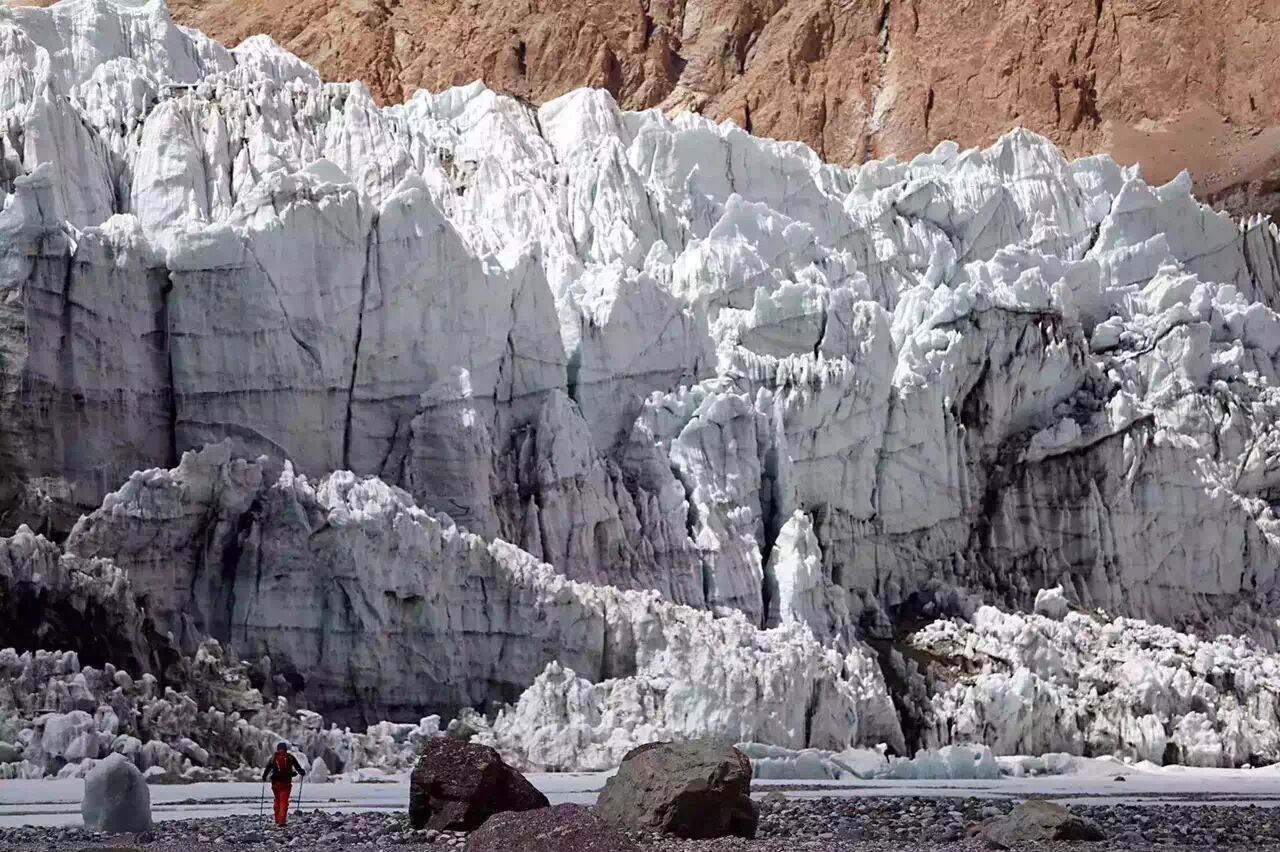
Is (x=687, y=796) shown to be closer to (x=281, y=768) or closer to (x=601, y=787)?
(x=281, y=768)

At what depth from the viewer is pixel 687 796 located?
1661 centimetres

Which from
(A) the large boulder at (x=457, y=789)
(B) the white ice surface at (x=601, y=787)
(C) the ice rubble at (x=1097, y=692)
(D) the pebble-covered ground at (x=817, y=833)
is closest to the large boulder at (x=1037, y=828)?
(D) the pebble-covered ground at (x=817, y=833)

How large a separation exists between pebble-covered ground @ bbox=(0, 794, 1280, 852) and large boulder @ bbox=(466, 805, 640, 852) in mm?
1338

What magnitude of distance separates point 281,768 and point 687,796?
12.4 feet

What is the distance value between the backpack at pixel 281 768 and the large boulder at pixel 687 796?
Answer: 9.49ft

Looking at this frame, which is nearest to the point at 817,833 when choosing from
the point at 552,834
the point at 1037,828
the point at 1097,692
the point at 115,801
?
the point at 1037,828

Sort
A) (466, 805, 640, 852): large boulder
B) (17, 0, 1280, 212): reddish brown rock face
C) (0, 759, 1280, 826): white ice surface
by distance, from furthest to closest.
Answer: (17, 0, 1280, 212): reddish brown rock face → (0, 759, 1280, 826): white ice surface → (466, 805, 640, 852): large boulder

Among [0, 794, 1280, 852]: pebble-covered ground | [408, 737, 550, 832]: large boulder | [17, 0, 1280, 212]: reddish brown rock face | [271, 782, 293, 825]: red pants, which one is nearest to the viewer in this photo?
[0, 794, 1280, 852]: pebble-covered ground

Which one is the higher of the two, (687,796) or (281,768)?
(281,768)

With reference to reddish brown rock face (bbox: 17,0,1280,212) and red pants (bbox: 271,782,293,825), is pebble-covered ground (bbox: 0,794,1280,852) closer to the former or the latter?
red pants (bbox: 271,782,293,825)

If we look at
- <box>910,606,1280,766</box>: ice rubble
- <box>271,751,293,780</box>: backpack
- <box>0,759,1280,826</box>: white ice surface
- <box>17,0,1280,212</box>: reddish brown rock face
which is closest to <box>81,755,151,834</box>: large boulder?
<box>0,759,1280,826</box>: white ice surface

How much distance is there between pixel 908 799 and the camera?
2220 centimetres

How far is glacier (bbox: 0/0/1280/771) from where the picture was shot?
31281 mm

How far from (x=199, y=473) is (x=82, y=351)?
9.61 ft
